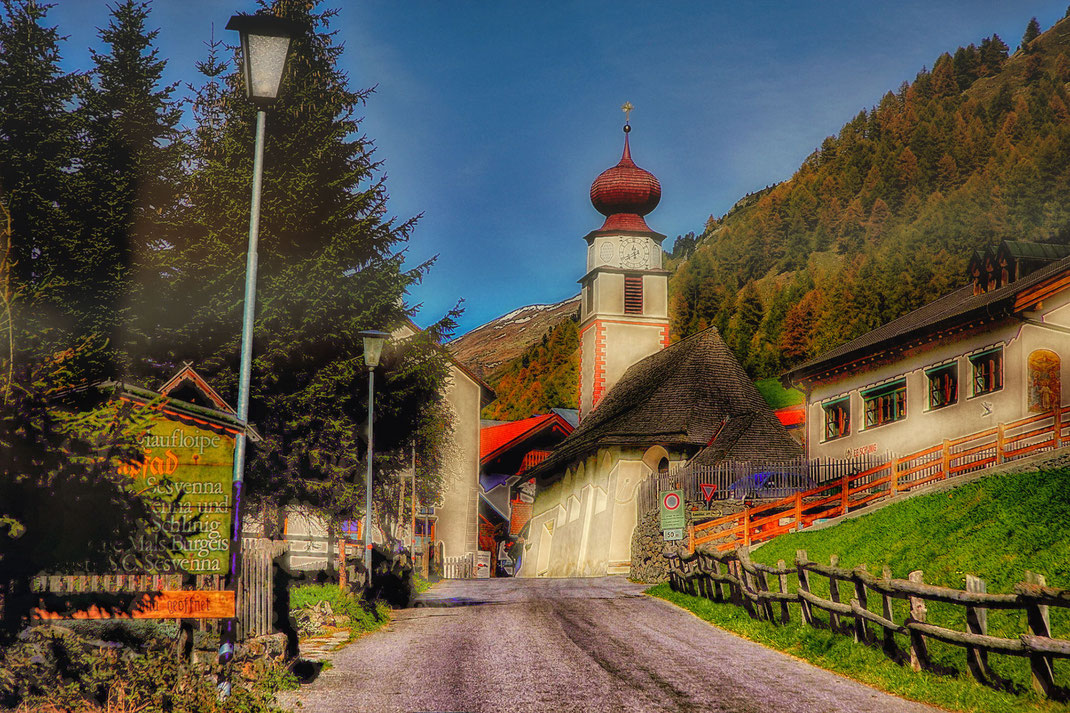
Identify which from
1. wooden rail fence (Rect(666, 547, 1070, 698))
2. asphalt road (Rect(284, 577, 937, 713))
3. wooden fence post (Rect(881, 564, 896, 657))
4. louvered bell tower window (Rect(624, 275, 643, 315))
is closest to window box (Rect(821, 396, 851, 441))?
wooden rail fence (Rect(666, 547, 1070, 698))

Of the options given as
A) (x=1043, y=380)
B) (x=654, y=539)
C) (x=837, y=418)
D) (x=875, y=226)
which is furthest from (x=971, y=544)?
(x=875, y=226)

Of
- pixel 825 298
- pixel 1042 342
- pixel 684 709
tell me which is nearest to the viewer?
pixel 684 709

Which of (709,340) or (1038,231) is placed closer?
(709,340)

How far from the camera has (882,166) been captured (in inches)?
5891

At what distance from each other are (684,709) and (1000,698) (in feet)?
9.57

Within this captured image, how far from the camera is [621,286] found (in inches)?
2341

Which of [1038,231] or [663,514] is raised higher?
[1038,231]

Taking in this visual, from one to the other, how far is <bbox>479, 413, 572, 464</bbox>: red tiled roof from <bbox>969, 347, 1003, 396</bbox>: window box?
125 ft

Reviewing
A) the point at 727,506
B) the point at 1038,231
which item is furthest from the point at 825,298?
the point at 727,506

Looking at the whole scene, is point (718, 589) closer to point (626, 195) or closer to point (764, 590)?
point (764, 590)

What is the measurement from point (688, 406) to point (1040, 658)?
105 ft

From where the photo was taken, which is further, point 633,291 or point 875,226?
point 875,226

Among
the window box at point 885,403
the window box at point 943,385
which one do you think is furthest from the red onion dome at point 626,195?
the window box at point 943,385

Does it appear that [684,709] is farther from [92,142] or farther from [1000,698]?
[92,142]
